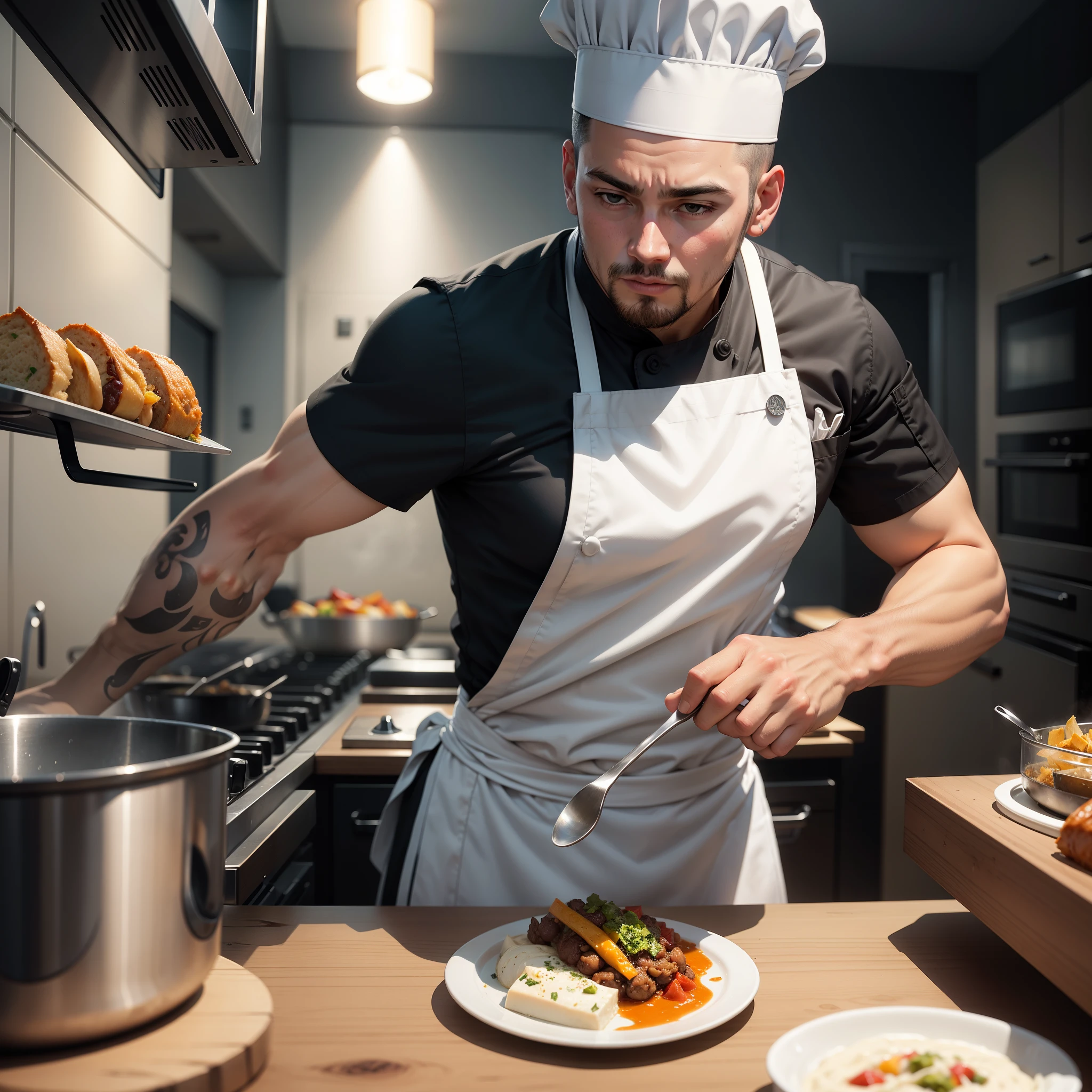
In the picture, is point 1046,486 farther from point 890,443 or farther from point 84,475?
point 84,475

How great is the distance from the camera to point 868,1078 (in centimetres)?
59

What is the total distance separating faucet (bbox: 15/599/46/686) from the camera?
1.36 m

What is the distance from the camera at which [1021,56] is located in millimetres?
3582

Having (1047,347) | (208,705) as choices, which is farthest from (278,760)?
(1047,347)

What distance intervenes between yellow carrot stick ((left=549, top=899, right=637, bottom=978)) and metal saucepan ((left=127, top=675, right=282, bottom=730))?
2.31 ft

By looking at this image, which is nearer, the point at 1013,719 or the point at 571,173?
the point at 1013,719

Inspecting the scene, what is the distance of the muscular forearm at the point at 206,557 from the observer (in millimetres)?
1036

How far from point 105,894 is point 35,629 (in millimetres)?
1153

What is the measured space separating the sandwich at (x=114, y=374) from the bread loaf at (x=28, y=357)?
9 centimetres

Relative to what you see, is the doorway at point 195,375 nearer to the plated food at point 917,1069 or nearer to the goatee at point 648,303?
the goatee at point 648,303

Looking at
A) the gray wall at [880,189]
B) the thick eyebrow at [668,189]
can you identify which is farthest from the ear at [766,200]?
the gray wall at [880,189]

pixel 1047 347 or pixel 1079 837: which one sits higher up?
pixel 1047 347

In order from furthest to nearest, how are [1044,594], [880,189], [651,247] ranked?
[880,189] → [1044,594] → [651,247]

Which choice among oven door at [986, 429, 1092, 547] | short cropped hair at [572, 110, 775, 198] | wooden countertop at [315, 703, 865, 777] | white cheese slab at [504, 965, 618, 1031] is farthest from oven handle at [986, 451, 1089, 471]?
white cheese slab at [504, 965, 618, 1031]
